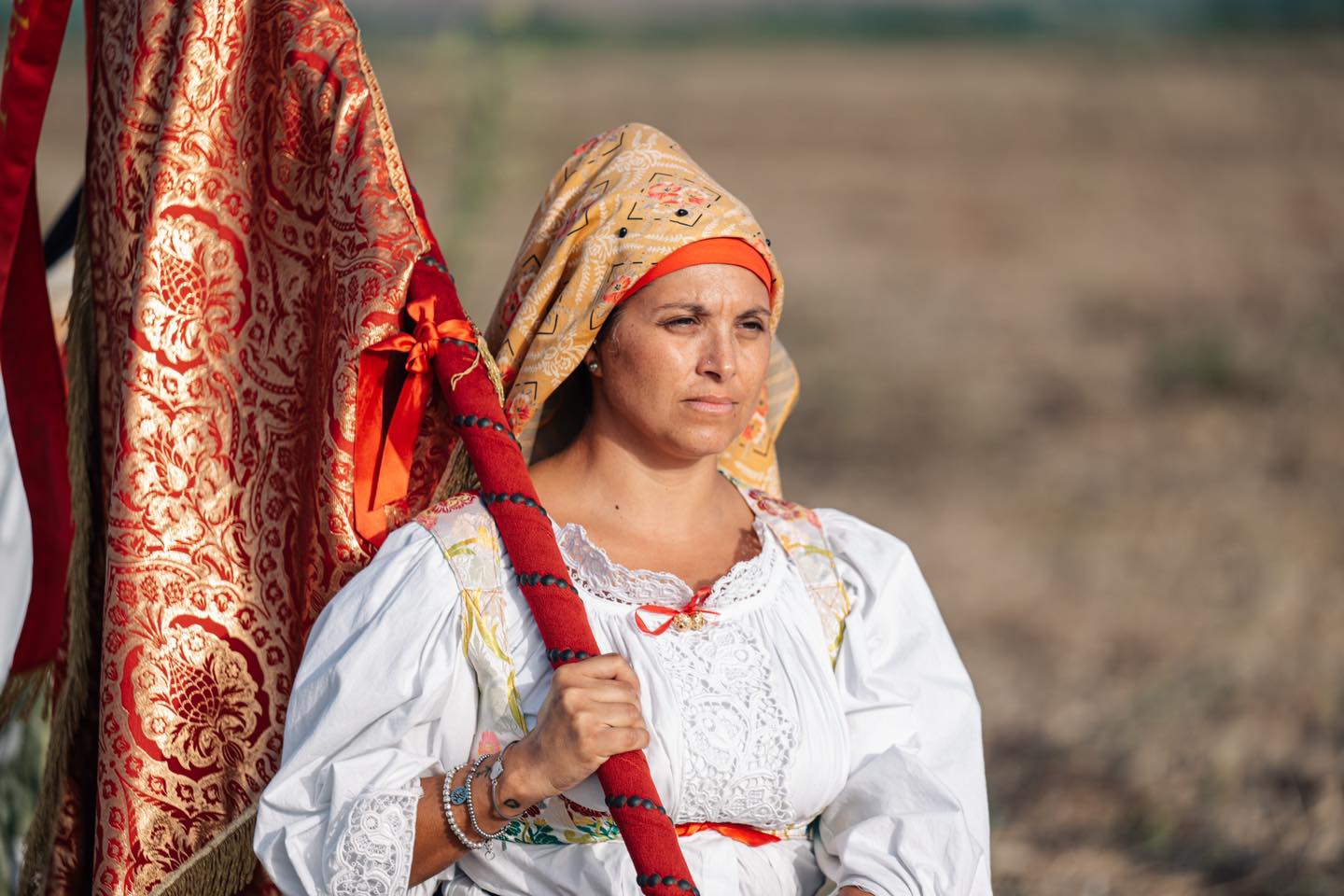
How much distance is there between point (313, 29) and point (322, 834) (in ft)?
4.59

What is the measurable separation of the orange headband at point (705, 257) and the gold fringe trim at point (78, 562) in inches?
41.6

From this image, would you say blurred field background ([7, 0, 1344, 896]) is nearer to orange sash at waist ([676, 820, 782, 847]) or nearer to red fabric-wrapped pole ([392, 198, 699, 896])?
orange sash at waist ([676, 820, 782, 847])

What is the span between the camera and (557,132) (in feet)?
51.2

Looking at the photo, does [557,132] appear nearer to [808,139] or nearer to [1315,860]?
[808,139]

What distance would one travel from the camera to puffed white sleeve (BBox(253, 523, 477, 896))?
2.49m

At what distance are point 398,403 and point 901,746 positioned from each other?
107cm

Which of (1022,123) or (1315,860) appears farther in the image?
(1022,123)

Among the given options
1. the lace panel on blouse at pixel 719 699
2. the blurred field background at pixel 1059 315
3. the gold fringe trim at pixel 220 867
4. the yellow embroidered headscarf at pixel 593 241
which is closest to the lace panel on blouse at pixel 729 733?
the lace panel on blouse at pixel 719 699

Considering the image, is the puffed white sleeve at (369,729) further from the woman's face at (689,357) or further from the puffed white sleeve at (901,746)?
the puffed white sleeve at (901,746)

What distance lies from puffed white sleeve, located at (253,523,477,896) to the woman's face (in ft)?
1.53

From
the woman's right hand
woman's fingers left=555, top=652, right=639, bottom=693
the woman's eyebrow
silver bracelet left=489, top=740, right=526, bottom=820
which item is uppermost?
the woman's eyebrow

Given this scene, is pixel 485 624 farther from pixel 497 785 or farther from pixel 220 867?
pixel 220 867

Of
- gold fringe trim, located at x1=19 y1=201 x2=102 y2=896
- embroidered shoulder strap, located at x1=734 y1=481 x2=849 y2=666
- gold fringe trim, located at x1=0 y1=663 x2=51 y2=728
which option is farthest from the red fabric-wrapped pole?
gold fringe trim, located at x1=0 y1=663 x2=51 y2=728

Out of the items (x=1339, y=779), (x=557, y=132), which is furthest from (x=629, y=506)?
(x=557, y=132)
